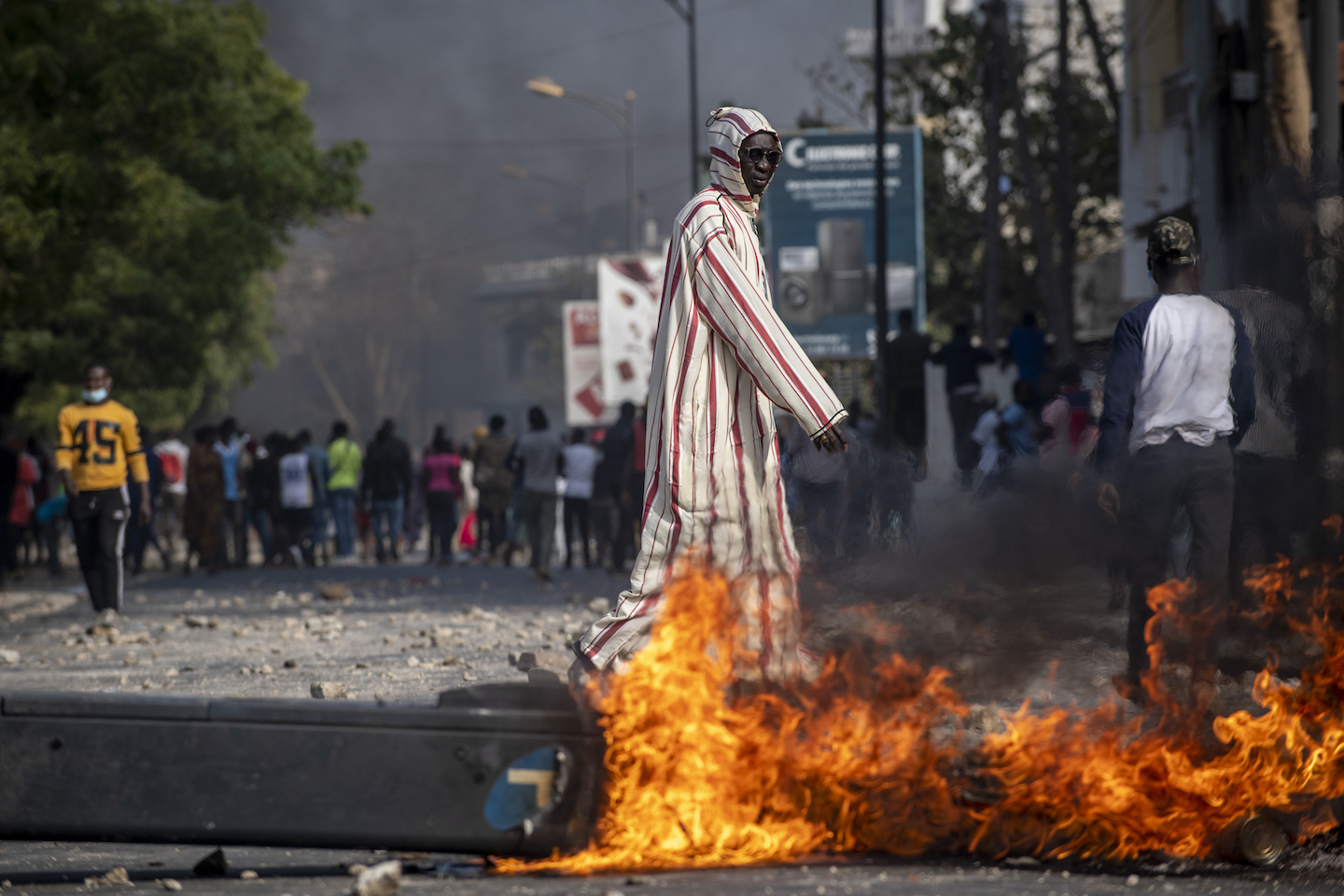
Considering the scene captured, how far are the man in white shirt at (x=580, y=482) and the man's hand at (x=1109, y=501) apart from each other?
1277 cm

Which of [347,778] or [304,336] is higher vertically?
[304,336]

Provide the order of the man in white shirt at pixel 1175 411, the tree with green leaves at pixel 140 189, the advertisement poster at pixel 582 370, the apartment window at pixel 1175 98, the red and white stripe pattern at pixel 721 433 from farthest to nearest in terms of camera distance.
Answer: the advertisement poster at pixel 582 370
the apartment window at pixel 1175 98
the tree with green leaves at pixel 140 189
the man in white shirt at pixel 1175 411
the red and white stripe pattern at pixel 721 433

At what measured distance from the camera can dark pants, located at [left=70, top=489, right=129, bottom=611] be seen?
10.5m

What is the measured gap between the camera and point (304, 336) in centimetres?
7825

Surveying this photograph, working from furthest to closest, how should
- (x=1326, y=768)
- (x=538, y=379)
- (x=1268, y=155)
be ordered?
(x=538, y=379), (x=1268, y=155), (x=1326, y=768)

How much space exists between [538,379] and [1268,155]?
6770 centimetres

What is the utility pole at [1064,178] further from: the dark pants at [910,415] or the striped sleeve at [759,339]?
the striped sleeve at [759,339]

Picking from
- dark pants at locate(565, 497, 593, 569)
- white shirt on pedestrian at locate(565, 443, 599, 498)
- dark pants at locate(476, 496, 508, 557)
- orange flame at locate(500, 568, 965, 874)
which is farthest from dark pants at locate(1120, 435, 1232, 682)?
dark pants at locate(476, 496, 508, 557)

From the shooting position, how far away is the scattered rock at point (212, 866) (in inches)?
158

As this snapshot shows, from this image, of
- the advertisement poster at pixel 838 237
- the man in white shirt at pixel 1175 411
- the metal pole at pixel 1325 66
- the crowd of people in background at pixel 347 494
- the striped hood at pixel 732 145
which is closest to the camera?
the striped hood at pixel 732 145

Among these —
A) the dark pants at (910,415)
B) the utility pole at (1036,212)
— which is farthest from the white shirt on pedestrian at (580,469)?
the utility pole at (1036,212)

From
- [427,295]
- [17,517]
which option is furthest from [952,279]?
[427,295]

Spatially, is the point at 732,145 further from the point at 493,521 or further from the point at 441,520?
the point at 441,520

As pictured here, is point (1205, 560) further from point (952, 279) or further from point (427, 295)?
point (427, 295)
